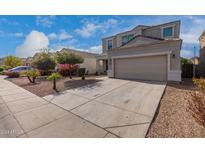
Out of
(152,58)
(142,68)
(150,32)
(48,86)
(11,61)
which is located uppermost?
(150,32)

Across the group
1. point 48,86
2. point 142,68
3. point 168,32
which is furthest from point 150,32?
point 48,86

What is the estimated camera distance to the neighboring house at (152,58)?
31.4 ft

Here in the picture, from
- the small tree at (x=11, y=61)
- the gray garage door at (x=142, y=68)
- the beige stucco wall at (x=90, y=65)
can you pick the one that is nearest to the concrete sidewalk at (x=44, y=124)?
the gray garage door at (x=142, y=68)

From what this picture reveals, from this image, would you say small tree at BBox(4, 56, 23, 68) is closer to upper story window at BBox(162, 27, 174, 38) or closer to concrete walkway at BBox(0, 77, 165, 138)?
concrete walkway at BBox(0, 77, 165, 138)

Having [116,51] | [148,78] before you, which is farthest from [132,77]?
[116,51]

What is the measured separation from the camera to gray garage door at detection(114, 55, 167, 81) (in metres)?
10.1

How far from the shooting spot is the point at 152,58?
34.6 feet

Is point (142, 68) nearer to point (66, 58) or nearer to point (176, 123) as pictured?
point (66, 58)

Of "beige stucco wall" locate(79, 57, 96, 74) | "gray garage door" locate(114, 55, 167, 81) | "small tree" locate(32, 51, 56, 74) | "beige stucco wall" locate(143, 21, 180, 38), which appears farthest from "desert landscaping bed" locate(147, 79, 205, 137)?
"beige stucco wall" locate(79, 57, 96, 74)

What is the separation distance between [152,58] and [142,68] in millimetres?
1166

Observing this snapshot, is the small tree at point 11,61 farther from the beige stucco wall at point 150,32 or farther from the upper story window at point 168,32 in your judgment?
the upper story window at point 168,32

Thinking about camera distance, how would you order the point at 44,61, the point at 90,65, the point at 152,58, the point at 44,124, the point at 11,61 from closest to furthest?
1. the point at 44,124
2. the point at 152,58
3. the point at 44,61
4. the point at 90,65
5. the point at 11,61
